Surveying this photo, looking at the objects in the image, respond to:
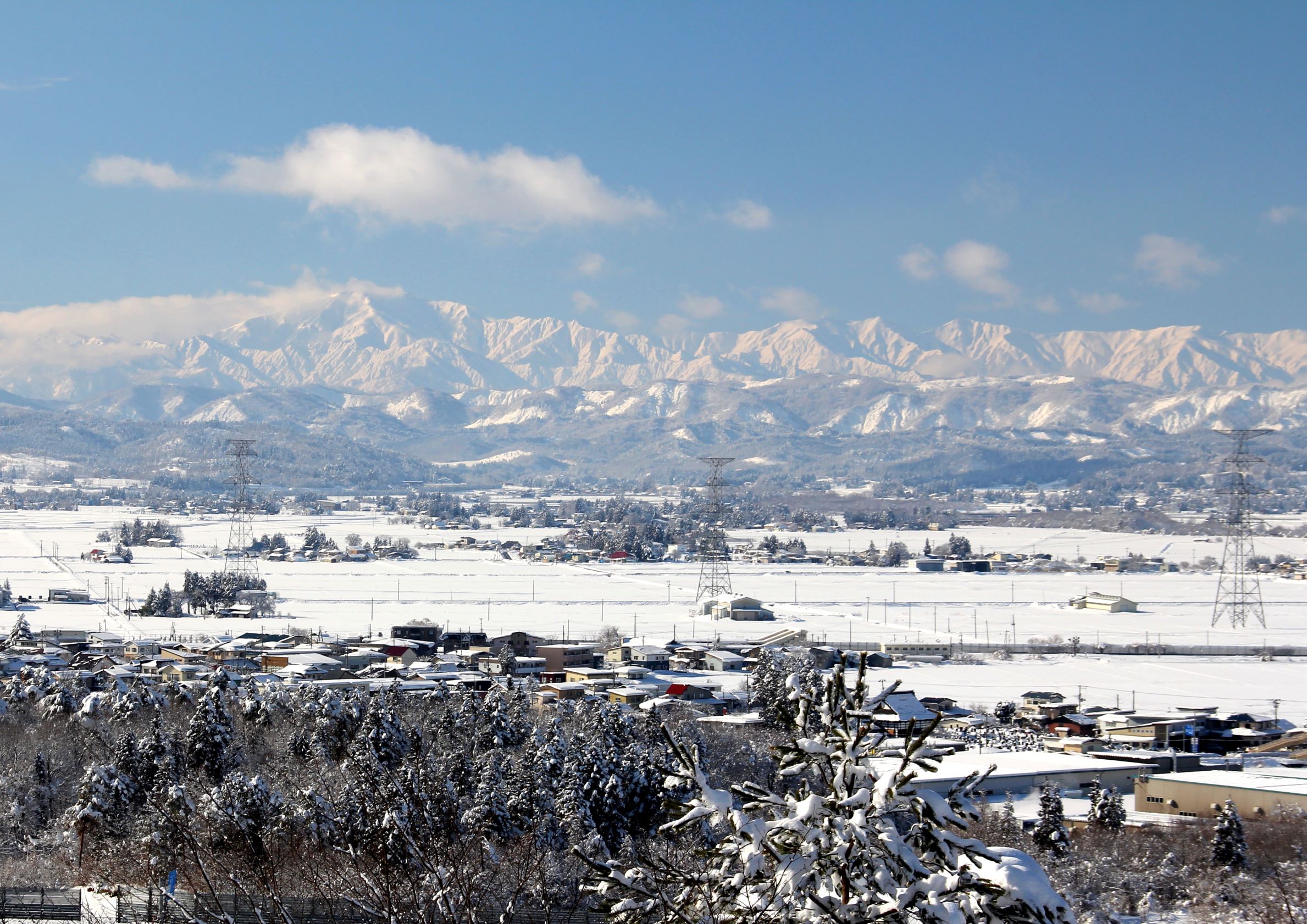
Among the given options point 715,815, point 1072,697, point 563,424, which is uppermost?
point 563,424

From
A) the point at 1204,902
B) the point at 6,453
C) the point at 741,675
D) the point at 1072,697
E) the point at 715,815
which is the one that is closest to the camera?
the point at 715,815

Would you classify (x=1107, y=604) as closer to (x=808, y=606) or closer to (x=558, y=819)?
(x=808, y=606)

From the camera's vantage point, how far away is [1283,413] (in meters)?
185

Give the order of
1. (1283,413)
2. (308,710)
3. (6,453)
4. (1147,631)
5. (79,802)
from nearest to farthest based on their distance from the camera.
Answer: (79,802) < (308,710) < (1147,631) < (6,453) < (1283,413)

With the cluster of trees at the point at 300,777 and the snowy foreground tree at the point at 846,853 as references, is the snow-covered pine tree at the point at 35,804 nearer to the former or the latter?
the cluster of trees at the point at 300,777

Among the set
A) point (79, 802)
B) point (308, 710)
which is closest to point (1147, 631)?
point (308, 710)

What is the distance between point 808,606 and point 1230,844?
23.9m

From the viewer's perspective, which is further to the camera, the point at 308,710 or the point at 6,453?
the point at 6,453

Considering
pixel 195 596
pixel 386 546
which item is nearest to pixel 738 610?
pixel 195 596

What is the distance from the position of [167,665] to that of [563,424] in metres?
167

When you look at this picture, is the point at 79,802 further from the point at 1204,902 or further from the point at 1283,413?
the point at 1283,413

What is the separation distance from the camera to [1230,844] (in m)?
10.5

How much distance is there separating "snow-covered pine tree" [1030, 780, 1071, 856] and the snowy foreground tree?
31.1 ft

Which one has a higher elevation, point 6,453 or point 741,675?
point 6,453
